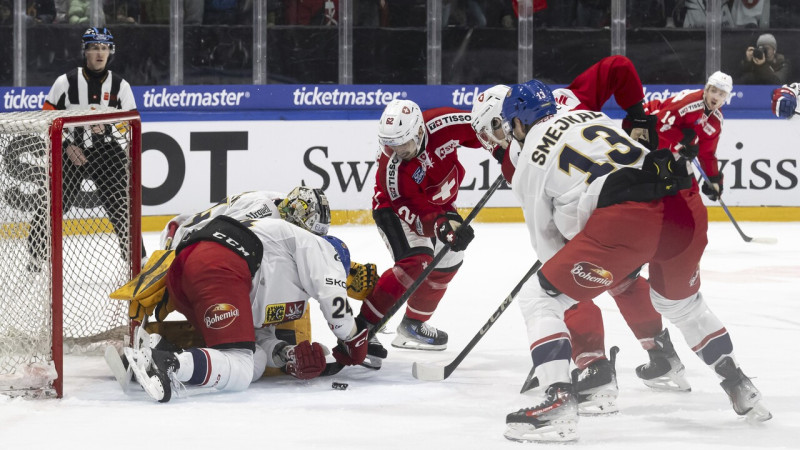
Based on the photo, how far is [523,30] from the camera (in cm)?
872

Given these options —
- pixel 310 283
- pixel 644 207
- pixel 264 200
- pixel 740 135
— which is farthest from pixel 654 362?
pixel 740 135

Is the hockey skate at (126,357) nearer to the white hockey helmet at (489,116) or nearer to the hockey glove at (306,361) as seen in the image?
the hockey glove at (306,361)

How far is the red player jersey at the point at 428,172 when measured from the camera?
4590mm

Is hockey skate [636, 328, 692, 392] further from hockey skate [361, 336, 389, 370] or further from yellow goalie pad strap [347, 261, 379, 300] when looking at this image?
yellow goalie pad strap [347, 261, 379, 300]

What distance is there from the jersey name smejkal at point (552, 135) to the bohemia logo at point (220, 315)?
1.01 m

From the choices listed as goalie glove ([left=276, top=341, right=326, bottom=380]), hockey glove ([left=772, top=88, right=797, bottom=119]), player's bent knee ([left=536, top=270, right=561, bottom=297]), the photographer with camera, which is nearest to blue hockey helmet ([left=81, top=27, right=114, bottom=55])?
goalie glove ([left=276, top=341, right=326, bottom=380])

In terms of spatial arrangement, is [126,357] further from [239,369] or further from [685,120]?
[685,120]

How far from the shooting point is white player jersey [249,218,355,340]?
3770 millimetres

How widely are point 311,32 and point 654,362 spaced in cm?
520

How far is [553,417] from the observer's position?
3121 millimetres

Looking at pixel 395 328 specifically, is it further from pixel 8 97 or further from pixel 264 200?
pixel 8 97

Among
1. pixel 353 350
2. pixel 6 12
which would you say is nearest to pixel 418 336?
pixel 353 350

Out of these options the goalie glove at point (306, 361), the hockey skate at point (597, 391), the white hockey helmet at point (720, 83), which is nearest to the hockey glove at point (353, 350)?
the goalie glove at point (306, 361)

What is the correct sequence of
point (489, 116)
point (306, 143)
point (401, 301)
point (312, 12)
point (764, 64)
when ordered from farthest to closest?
point (764, 64) < point (312, 12) < point (306, 143) < point (401, 301) < point (489, 116)
